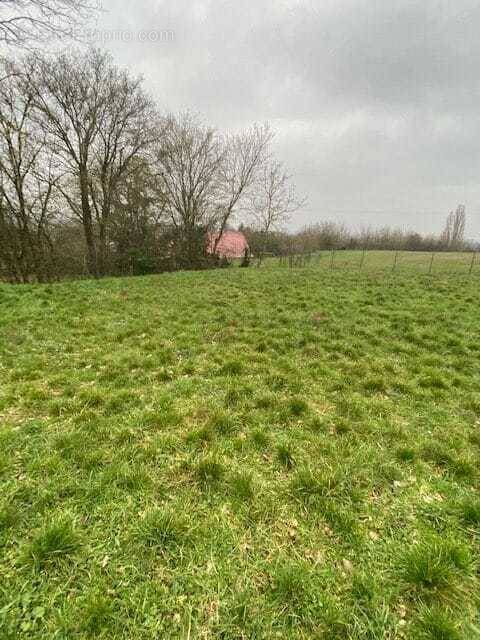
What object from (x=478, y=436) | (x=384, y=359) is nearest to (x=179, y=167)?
A: (x=384, y=359)

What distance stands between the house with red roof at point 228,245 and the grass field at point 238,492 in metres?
20.0

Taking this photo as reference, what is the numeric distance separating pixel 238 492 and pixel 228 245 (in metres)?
26.4

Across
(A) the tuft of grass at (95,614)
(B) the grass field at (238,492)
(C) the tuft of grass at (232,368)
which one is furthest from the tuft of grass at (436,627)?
(C) the tuft of grass at (232,368)

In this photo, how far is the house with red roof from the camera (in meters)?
23.7

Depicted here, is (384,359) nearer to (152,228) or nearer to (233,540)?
(233,540)

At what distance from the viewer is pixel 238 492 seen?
214cm

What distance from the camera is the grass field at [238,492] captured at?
4.75ft

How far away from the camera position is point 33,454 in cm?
241

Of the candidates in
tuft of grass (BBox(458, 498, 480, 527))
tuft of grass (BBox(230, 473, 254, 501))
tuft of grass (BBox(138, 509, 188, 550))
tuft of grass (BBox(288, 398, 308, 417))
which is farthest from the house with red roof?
tuft of grass (BBox(458, 498, 480, 527))

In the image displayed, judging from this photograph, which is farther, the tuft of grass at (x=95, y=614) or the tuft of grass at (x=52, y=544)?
the tuft of grass at (x=52, y=544)

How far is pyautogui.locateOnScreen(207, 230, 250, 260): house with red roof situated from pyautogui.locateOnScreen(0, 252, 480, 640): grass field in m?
20.0

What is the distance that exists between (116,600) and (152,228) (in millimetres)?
20850

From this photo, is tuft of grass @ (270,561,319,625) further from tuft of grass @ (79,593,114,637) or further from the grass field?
tuft of grass @ (79,593,114,637)

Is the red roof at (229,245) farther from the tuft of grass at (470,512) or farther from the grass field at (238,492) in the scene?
the tuft of grass at (470,512)
